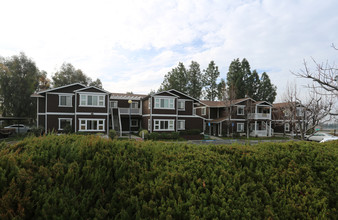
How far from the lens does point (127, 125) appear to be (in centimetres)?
3547

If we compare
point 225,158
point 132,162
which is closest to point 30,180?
point 132,162

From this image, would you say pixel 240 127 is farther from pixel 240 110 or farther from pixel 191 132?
pixel 191 132

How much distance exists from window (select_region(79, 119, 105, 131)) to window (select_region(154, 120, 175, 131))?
25.8 ft

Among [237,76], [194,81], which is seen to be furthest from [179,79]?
[237,76]

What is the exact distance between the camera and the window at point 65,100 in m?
26.8

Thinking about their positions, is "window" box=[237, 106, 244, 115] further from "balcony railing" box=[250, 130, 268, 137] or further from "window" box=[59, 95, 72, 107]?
"window" box=[59, 95, 72, 107]

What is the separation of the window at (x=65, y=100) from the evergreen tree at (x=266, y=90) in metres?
49.7

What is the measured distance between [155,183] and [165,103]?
2719 centimetres

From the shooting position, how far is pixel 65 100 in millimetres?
27062

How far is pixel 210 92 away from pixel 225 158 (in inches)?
2236

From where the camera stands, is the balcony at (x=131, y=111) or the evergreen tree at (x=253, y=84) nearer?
the balcony at (x=131, y=111)

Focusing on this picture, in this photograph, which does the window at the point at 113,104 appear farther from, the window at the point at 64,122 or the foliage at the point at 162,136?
the foliage at the point at 162,136

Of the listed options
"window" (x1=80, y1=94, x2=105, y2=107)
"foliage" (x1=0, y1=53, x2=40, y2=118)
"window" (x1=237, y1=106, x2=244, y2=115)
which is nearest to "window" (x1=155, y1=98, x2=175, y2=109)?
"window" (x1=80, y1=94, x2=105, y2=107)

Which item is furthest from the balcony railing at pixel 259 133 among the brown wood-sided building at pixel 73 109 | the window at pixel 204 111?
the brown wood-sided building at pixel 73 109
